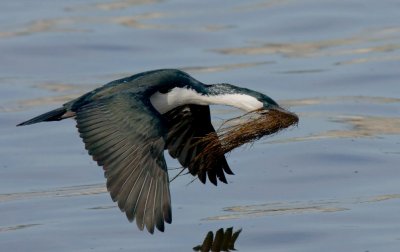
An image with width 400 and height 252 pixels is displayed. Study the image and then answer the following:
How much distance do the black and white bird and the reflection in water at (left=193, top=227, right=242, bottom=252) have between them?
28.3 inches

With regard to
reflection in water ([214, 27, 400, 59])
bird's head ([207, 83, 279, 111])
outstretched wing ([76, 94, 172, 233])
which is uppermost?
bird's head ([207, 83, 279, 111])

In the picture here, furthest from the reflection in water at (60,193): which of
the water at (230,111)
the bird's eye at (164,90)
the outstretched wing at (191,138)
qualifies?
the bird's eye at (164,90)

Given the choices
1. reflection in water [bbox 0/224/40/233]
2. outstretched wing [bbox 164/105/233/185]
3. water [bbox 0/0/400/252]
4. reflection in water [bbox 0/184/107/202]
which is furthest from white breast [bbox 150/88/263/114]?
reflection in water [bbox 0/224/40/233]

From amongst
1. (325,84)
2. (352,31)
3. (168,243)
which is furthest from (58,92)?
(168,243)

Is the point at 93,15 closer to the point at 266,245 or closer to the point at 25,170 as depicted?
the point at 25,170

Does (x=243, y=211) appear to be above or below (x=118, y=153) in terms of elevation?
below

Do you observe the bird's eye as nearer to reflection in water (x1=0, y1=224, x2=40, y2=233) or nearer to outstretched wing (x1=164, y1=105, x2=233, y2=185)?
outstretched wing (x1=164, y1=105, x2=233, y2=185)

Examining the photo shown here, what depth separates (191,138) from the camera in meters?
11.4

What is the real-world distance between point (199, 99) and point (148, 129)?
105 centimetres

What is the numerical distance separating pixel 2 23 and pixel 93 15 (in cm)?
130

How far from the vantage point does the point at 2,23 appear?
19.0 meters

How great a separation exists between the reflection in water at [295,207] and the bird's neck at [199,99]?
0.84m

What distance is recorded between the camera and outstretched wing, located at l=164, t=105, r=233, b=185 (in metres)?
11.4

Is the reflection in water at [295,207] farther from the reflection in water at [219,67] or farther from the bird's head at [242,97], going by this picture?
the reflection in water at [219,67]
